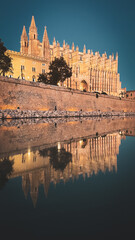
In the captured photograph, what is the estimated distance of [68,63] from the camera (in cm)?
5409

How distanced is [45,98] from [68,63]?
3146 centimetres

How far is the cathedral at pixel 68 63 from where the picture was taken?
4009 cm

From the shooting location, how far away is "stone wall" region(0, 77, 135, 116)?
2114 centimetres

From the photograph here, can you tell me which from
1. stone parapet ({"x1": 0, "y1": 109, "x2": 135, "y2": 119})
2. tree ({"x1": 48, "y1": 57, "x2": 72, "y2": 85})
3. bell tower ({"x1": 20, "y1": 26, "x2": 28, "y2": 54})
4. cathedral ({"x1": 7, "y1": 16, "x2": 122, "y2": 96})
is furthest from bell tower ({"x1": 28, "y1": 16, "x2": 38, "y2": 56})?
stone parapet ({"x1": 0, "y1": 109, "x2": 135, "y2": 119})

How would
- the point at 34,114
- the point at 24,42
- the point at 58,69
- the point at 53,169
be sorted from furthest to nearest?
the point at 24,42 < the point at 58,69 < the point at 34,114 < the point at 53,169

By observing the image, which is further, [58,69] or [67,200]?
[58,69]

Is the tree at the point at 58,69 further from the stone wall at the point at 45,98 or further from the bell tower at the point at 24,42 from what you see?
the bell tower at the point at 24,42

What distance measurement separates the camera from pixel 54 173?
2967 millimetres

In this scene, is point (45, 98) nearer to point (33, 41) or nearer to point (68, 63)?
point (33, 41)

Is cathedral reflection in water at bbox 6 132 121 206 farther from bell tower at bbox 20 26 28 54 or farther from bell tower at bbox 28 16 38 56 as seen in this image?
bell tower at bbox 20 26 28 54

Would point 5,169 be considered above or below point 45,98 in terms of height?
below

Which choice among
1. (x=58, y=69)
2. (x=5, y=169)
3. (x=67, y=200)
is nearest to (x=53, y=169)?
(x=5, y=169)

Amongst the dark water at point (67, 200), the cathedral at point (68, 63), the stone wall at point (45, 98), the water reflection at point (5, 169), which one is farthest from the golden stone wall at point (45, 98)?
the dark water at point (67, 200)

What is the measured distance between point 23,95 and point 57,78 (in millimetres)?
13974
